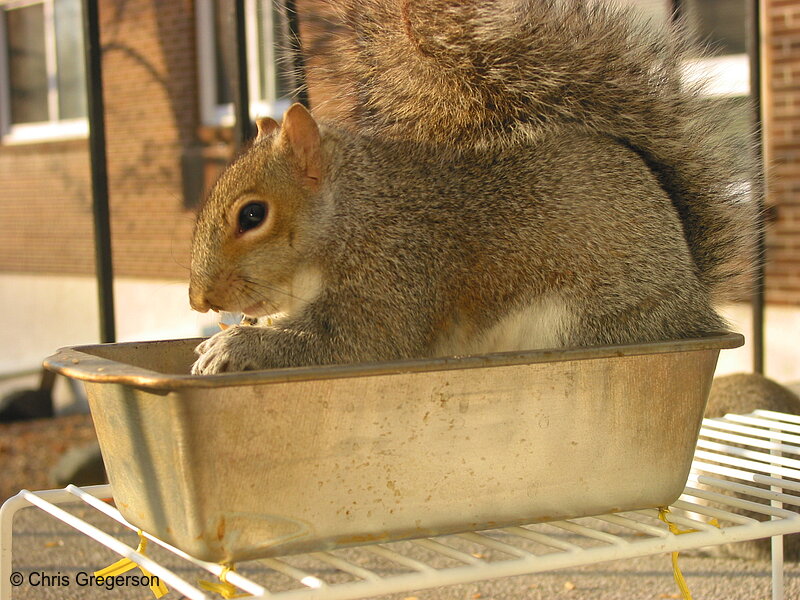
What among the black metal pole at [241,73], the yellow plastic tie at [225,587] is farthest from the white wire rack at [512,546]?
the black metal pole at [241,73]

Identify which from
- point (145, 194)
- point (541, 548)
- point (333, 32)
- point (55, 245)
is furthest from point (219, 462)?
point (55, 245)

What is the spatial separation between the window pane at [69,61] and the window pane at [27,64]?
25 centimetres

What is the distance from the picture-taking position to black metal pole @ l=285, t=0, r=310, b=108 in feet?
5.97

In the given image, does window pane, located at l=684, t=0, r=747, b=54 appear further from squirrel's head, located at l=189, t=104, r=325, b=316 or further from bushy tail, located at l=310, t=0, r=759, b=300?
squirrel's head, located at l=189, t=104, r=325, b=316

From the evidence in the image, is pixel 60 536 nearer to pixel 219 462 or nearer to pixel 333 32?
pixel 333 32

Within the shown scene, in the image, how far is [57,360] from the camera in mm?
1182

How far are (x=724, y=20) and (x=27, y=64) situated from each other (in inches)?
249

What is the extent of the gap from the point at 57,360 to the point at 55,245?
801cm

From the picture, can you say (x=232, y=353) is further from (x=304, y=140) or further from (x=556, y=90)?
(x=556, y=90)

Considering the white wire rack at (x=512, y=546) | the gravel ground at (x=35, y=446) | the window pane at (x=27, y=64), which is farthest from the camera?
the window pane at (x=27, y=64)

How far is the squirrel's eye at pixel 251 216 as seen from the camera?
4.53 feet

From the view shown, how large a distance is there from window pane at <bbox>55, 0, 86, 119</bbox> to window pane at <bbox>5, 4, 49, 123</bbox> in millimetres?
253
